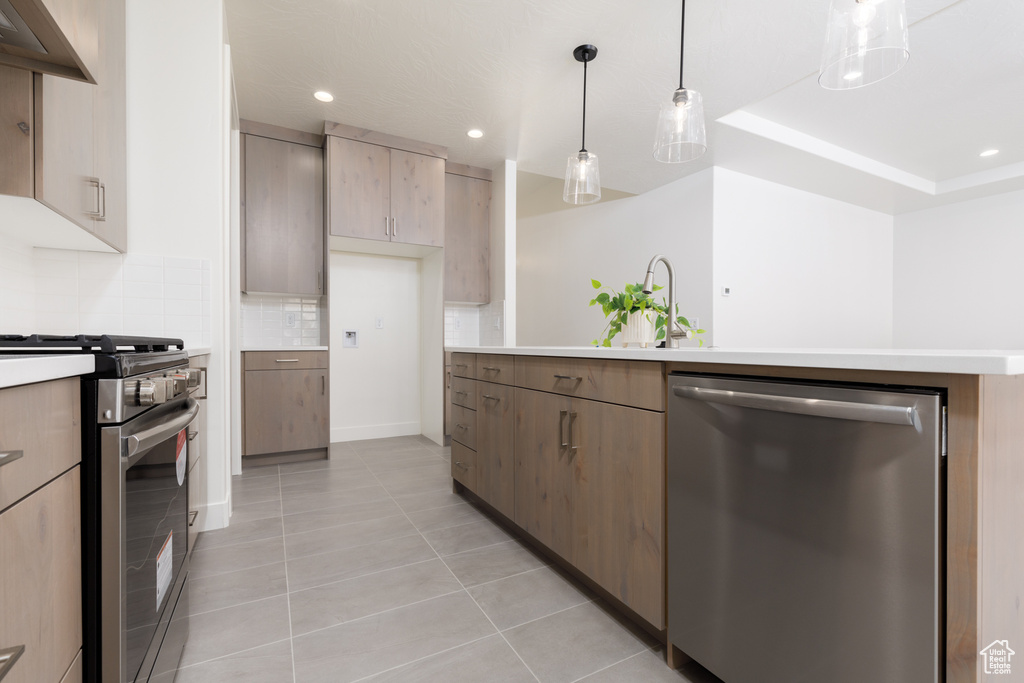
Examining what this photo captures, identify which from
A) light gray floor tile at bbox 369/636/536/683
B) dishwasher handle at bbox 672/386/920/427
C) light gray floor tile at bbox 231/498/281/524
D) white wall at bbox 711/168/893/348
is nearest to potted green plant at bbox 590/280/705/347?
dishwasher handle at bbox 672/386/920/427

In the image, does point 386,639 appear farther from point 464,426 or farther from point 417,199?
point 417,199

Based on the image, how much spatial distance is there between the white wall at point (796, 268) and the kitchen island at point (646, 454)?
9.63 feet

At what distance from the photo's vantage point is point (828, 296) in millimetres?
5141

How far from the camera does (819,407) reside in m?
0.83

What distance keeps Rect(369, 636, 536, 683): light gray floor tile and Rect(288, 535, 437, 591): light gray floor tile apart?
60 centimetres

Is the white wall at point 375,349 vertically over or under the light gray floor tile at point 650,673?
over

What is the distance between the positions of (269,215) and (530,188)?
3.06m

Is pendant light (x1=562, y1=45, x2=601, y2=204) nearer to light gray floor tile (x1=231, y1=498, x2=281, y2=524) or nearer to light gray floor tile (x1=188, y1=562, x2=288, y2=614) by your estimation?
→ light gray floor tile (x1=188, y1=562, x2=288, y2=614)

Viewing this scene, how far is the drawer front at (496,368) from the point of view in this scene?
199 cm

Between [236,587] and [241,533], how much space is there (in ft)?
1.81

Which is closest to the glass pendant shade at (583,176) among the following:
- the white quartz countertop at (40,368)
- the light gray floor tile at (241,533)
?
the white quartz countertop at (40,368)

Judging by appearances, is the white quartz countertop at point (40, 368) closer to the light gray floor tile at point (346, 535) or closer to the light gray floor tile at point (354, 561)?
the light gray floor tile at point (354, 561)

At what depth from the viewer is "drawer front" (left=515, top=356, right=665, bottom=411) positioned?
1.24 meters

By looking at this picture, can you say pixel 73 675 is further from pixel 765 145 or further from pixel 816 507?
pixel 765 145
